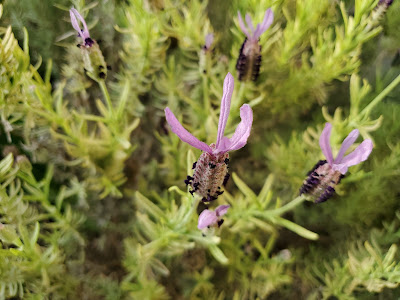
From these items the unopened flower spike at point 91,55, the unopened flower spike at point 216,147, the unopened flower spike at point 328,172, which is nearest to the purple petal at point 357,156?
the unopened flower spike at point 328,172

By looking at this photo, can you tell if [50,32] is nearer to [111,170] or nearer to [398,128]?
[111,170]

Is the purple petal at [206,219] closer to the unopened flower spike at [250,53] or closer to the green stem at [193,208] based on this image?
the green stem at [193,208]

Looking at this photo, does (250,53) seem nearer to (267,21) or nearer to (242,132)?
(267,21)

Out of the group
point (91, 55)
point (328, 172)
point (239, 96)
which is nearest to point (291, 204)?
point (328, 172)

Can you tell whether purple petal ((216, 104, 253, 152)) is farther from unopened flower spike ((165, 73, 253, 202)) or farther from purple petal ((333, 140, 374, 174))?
purple petal ((333, 140, 374, 174))

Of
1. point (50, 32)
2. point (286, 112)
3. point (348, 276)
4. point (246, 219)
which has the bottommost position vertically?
point (348, 276)

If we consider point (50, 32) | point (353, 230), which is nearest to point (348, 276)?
point (353, 230)
